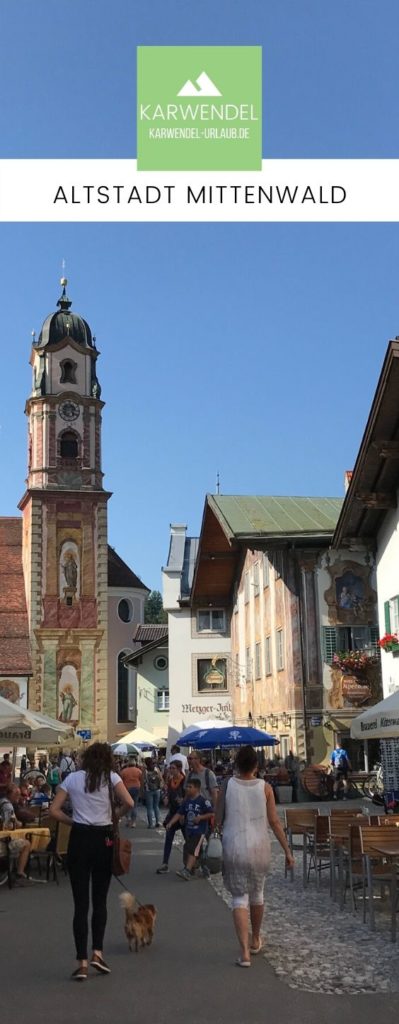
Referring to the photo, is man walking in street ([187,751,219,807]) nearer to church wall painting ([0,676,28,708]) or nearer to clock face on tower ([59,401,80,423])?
church wall painting ([0,676,28,708])

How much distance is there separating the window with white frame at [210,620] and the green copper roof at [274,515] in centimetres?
916

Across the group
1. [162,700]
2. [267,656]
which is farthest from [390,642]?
[162,700]

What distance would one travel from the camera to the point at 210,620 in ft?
160

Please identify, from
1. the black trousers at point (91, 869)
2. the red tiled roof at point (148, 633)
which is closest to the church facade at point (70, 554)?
the red tiled roof at point (148, 633)

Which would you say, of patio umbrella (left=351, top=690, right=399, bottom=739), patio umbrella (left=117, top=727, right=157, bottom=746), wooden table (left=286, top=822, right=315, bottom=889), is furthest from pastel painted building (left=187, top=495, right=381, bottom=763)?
wooden table (left=286, top=822, right=315, bottom=889)

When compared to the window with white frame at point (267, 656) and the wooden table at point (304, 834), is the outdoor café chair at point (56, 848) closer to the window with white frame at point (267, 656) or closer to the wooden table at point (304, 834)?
the wooden table at point (304, 834)

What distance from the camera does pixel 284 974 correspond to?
7.65 meters

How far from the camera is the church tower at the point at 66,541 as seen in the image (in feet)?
197

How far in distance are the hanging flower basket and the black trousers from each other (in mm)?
15588

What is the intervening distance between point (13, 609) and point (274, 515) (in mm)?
28092

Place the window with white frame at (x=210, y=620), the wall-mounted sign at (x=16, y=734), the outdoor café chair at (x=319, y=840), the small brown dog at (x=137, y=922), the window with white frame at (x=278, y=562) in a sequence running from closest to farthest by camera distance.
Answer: the small brown dog at (x=137, y=922) < the outdoor café chair at (x=319, y=840) < the wall-mounted sign at (x=16, y=734) < the window with white frame at (x=278, y=562) < the window with white frame at (x=210, y=620)

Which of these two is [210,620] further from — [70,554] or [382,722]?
[382,722]

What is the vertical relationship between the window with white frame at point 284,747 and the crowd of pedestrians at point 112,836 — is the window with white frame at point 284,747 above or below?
above

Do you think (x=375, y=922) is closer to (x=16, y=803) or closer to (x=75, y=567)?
(x=16, y=803)
